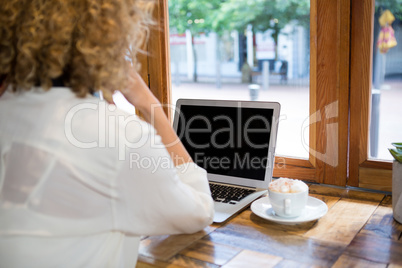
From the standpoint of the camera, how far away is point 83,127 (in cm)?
74

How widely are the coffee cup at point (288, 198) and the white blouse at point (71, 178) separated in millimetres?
418

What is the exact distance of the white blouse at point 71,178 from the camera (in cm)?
73

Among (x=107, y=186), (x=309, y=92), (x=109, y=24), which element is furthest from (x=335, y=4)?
(x=107, y=186)

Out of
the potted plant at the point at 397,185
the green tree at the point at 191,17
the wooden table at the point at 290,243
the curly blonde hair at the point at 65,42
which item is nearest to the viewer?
the curly blonde hair at the point at 65,42

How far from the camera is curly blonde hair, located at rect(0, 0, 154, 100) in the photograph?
0.73m

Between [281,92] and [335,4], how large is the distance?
351 mm

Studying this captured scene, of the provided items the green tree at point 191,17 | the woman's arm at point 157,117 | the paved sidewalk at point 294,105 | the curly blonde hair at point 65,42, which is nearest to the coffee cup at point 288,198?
the woman's arm at point 157,117

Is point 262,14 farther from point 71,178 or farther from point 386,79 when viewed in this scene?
point 71,178

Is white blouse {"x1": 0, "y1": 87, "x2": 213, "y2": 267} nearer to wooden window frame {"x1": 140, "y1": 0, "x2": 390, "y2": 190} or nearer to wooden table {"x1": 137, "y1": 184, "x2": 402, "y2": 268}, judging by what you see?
wooden table {"x1": 137, "y1": 184, "x2": 402, "y2": 268}

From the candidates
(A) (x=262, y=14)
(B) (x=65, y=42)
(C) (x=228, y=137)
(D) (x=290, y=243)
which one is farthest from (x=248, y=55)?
(B) (x=65, y=42)

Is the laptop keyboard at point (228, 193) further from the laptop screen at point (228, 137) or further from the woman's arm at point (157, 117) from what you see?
the woman's arm at point (157, 117)

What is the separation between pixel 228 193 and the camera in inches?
53.4

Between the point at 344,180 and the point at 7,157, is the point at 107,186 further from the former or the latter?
the point at 344,180

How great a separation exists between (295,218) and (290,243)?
121mm
